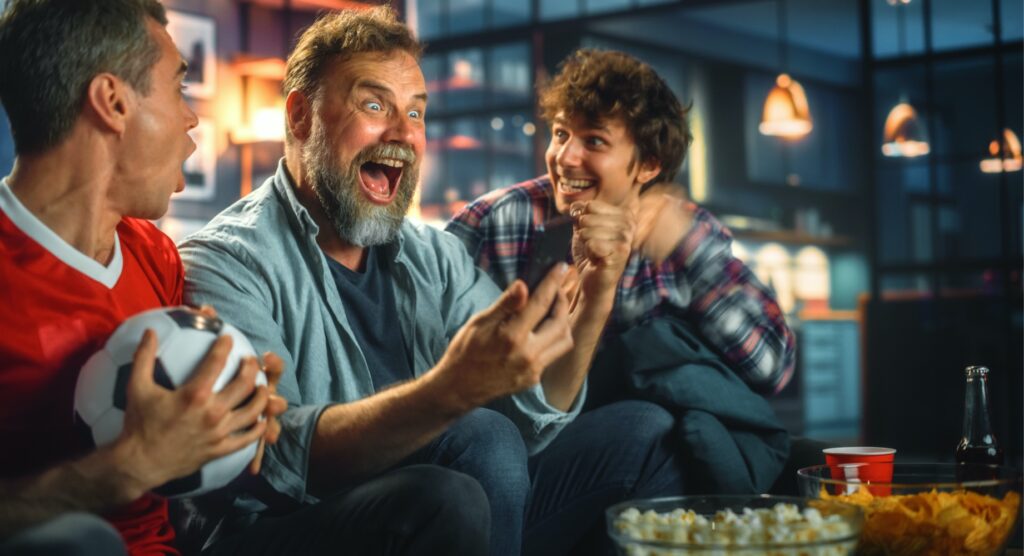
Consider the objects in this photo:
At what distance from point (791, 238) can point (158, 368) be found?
313 inches

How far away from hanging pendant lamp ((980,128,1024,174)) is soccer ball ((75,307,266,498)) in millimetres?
4870

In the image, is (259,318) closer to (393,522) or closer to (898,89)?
(393,522)

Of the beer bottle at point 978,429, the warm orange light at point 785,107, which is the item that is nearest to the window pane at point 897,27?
the warm orange light at point 785,107

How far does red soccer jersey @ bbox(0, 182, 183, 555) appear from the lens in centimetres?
119

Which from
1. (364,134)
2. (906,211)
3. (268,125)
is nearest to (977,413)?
(364,134)

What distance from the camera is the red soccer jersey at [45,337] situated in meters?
1.19

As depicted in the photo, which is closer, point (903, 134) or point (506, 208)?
point (506, 208)

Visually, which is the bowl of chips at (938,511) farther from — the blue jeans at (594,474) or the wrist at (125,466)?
the wrist at (125,466)

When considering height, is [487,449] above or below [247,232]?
below

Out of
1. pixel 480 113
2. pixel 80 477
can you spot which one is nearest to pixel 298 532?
pixel 80 477

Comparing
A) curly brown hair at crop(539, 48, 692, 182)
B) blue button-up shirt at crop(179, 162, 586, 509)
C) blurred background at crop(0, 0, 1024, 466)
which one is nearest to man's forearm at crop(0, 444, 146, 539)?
blue button-up shirt at crop(179, 162, 586, 509)

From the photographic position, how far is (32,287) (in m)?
1.22

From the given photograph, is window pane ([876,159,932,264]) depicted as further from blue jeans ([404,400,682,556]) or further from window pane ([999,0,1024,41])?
blue jeans ([404,400,682,556])

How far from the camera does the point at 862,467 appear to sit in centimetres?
148
